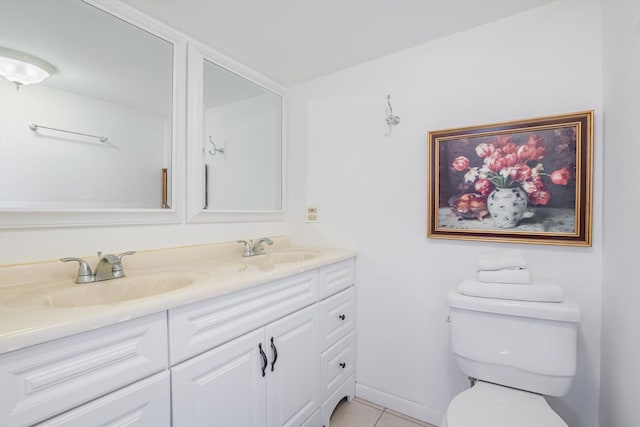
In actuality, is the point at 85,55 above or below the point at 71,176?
above

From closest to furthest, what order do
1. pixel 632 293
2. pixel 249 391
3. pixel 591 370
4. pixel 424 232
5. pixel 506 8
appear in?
pixel 632 293, pixel 249 391, pixel 591 370, pixel 506 8, pixel 424 232

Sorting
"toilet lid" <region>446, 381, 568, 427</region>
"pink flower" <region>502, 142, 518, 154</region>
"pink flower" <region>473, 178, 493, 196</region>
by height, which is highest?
"pink flower" <region>502, 142, 518, 154</region>

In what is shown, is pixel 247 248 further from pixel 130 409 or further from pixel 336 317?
pixel 130 409

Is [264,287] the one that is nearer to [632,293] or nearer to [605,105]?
[632,293]

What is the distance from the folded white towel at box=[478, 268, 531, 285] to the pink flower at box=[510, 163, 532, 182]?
17.5 inches

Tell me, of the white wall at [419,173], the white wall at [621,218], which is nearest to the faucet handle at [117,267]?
the white wall at [419,173]

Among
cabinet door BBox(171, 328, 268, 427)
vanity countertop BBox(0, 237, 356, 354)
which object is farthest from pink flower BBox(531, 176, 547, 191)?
cabinet door BBox(171, 328, 268, 427)

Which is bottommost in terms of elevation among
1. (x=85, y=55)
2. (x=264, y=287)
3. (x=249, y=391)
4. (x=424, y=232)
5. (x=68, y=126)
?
(x=249, y=391)

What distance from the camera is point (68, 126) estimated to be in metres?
1.14

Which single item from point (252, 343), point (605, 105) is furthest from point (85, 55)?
point (605, 105)

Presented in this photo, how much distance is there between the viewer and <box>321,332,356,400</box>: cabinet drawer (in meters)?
1.53

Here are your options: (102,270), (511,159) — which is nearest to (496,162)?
(511,159)

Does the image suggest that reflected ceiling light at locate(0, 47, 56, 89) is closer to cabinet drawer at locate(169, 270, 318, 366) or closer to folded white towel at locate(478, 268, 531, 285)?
cabinet drawer at locate(169, 270, 318, 366)

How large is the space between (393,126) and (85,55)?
151 cm
